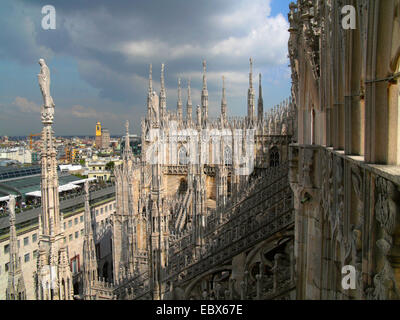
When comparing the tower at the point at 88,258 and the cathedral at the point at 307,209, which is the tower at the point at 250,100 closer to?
the cathedral at the point at 307,209

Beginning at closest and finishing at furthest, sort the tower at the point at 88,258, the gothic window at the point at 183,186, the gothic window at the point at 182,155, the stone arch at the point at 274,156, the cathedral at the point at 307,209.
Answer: the cathedral at the point at 307,209
the tower at the point at 88,258
the stone arch at the point at 274,156
the gothic window at the point at 183,186
the gothic window at the point at 182,155

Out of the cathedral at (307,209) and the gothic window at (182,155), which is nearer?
the cathedral at (307,209)

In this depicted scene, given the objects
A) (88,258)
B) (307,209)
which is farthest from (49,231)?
(88,258)

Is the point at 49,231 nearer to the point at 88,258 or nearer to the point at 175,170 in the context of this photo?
the point at 88,258

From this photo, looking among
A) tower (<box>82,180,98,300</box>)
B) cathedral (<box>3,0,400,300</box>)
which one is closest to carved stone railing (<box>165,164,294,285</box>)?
cathedral (<box>3,0,400,300</box>)

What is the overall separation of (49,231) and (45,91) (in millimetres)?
3623

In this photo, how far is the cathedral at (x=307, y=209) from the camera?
6.57ft

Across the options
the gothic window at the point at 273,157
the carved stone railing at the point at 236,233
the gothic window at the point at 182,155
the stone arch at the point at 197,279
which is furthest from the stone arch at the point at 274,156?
the stone arch at the point at 197,279

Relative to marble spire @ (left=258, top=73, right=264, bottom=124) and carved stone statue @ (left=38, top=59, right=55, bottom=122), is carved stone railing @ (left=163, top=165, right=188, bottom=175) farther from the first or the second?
carved stone statue @ (left=38, top=59, right=55, bottom=122)

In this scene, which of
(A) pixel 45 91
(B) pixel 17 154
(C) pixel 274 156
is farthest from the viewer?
(B) pixel 17 154

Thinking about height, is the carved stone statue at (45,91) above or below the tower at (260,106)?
below

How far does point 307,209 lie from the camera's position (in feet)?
17.6

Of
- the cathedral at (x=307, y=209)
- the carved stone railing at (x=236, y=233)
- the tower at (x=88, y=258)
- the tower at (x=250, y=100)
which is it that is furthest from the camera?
the tower at (x=250, y=100)

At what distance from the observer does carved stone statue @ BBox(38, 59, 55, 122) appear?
22.8ft
